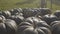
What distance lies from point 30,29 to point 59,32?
1750mm

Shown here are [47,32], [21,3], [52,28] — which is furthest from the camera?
[21,3]

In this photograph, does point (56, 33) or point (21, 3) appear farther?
point (21, 3)

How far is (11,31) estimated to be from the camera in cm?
1155

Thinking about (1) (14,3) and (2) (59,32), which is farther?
(1) (14,3)

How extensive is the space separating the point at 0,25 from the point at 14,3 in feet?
125

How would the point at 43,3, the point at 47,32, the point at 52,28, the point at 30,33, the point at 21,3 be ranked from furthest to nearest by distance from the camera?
the point at 21,3
the point at 43,3
the point at 52,28
the point at 47,32
the point at 30,33

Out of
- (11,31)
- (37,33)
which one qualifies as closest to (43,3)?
(11,31)

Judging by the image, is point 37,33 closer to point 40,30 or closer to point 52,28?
point 40,30

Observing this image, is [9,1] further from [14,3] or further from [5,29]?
[5,29]

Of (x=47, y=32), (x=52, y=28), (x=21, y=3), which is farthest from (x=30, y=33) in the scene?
(x=21, y=3)

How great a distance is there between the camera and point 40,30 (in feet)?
32.8

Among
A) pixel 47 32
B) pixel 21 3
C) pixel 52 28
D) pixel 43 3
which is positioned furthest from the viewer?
pixel 21 3

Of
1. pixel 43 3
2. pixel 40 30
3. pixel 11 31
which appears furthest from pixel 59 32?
pixel 43 3

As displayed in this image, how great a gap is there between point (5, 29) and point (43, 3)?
16.4 meters
